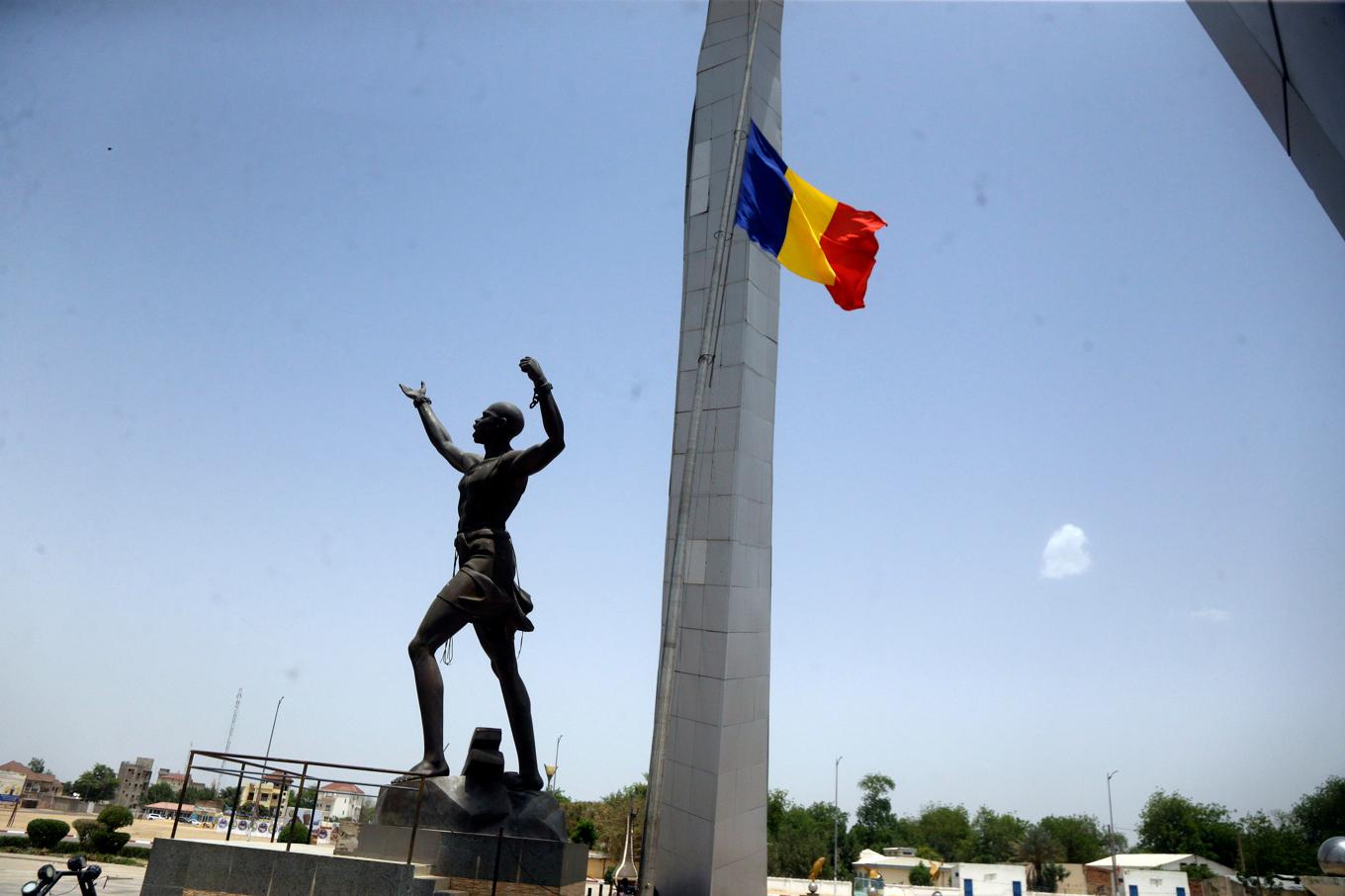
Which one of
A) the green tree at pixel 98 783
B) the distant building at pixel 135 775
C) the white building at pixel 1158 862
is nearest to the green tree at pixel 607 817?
the white building at pixel 1158 862

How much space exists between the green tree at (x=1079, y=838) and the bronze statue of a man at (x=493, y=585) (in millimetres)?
80618

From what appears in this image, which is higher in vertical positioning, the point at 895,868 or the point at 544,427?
the point at 544,427

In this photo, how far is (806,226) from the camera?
11.5 meters

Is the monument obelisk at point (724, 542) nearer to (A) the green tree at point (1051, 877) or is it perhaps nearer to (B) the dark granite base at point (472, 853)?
(B) the dark granite base at point (472, 853)

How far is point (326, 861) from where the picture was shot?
6824 millimetres

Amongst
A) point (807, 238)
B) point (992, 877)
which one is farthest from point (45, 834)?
point (992, 877)

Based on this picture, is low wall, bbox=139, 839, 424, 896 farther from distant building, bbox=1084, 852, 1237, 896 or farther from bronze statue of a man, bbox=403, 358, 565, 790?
distant building, bbox=1084, 852, 1237, 896

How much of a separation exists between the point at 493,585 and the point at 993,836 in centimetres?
9228

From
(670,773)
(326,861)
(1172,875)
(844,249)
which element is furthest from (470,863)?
(1172,875)

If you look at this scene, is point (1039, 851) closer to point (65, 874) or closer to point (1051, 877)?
point (1051, 877)

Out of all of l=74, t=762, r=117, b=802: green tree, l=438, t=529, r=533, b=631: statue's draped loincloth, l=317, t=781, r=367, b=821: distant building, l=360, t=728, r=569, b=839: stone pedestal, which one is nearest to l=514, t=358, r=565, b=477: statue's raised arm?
l=438, t=529, r=533, b=631: statue's draped loincloth

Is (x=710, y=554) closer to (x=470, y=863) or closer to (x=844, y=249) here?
(x=844, y=249)

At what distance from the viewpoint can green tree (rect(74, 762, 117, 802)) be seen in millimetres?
78500

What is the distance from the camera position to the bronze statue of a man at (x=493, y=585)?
787cm
